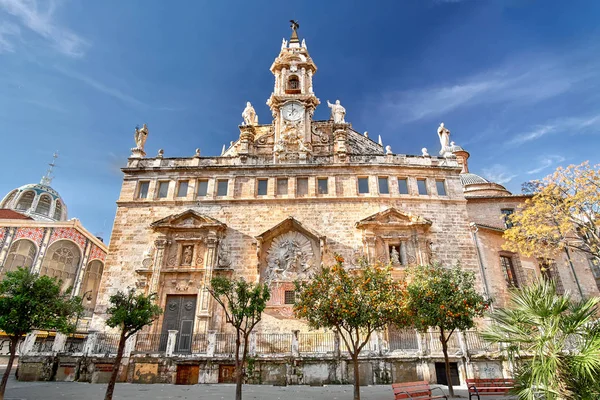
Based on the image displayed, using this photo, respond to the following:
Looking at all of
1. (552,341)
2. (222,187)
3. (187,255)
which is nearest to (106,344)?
(187,255)

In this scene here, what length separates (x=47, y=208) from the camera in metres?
41.6

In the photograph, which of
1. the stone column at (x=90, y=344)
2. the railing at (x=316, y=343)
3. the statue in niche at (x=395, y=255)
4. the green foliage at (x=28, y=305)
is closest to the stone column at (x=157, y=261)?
the stone column at (x=90, y=344)

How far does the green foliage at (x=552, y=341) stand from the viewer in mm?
6715

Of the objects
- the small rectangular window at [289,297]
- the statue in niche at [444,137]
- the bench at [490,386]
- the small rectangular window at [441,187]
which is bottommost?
the bench at [490,386]

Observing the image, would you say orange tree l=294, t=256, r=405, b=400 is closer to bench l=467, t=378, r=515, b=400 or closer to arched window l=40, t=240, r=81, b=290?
bench l=467, t=378, r=515, b=400

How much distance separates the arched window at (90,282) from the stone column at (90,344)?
17908mm

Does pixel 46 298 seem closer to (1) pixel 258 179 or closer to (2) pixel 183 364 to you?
(2) pixel 183 364

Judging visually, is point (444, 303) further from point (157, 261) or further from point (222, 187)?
point (157, 261)

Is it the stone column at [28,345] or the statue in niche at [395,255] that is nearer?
the stone column at [28,345]

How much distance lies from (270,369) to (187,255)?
914 cm

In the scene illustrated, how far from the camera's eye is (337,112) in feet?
97.8

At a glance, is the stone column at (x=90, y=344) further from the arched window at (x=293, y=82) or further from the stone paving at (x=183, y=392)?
the arched window at (x=293, y=82)

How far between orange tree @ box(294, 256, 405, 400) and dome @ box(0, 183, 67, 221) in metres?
39.9

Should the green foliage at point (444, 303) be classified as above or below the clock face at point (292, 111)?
below
